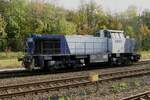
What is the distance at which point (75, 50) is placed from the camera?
25422 millimetres

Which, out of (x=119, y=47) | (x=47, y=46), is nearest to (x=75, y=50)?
(x=47, y=46)

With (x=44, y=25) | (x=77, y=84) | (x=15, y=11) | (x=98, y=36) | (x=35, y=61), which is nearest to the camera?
(x=77, y=84)

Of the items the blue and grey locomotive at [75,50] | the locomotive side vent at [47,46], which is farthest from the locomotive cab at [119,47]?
the locomotive side vent at [47,46]

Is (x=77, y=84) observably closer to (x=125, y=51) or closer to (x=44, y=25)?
(x=125, y=51)

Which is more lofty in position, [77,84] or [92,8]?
[92,8]

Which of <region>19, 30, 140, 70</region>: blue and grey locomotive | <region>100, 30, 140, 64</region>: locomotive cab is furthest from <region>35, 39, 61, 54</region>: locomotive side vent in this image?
<region>100, 30, 140, 64</region>: locomotive cab

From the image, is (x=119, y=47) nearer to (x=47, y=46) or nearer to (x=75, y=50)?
(x=75, y=50)

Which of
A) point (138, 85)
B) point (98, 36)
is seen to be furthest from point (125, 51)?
point (138, 85)

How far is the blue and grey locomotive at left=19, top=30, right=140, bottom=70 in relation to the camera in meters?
23.3

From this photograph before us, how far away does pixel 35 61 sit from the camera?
23141mm

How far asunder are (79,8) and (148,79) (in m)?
48.9

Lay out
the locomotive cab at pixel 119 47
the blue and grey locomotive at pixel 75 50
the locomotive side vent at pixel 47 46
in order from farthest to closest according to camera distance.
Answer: the locomotive cab at pixel 119 47 < the locomotive side vent at pixel 47 46 < the blue and grey locomotive at pixel 75 50

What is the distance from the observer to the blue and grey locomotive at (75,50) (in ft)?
76.5

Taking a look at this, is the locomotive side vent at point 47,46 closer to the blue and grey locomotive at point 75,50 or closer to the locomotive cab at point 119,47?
the blue and grey locomotive at point 75,50
